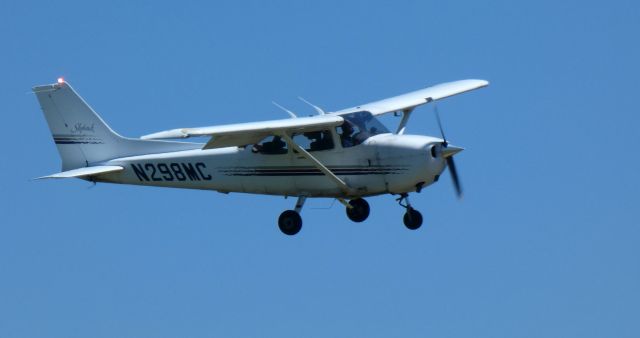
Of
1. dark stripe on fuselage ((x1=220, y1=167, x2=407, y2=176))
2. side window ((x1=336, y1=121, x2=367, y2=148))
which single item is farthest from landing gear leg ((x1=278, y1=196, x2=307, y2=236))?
side window ((x1=336, y1=121, x2=367, y2=148))

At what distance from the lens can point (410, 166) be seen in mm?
25234

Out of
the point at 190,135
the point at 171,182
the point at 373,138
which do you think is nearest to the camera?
the point at 190,135

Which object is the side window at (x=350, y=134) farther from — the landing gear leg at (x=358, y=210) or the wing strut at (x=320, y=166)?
the landing gear leg at (x=358, y=210)

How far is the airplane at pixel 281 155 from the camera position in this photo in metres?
25.3

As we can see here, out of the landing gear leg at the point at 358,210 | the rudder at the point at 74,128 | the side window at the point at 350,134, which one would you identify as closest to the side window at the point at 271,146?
the side window at the point at 350,134

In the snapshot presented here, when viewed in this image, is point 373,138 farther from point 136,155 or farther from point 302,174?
point 136,155

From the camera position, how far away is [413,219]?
2620cm

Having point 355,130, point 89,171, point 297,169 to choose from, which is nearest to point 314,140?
point 297,169

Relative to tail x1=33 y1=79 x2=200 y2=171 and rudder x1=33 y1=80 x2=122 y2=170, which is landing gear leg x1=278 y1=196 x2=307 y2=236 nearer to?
tail x1=33 y1=79 x2=200 y2=171

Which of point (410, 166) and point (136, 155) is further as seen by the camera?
point (136, 155)

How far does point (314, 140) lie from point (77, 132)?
222 inches

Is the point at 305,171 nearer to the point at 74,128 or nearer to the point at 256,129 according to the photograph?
the point at 256,129

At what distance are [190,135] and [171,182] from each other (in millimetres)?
4112

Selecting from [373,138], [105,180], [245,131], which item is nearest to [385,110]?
[373,138]
